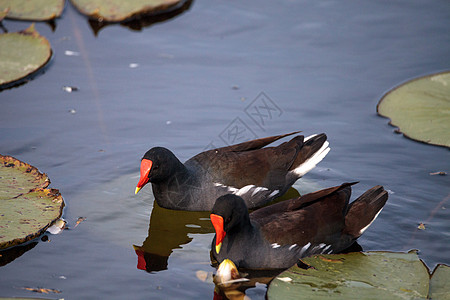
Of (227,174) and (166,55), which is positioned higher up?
(166,55)

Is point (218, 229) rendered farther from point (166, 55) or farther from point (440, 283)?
point (166, 55)

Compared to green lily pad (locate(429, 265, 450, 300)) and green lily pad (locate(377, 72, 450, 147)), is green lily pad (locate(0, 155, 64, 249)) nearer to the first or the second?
green lily pad (locate(429, 265, 450, 300))

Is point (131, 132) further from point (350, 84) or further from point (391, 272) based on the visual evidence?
point (391, 272)

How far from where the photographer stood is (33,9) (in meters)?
8.23

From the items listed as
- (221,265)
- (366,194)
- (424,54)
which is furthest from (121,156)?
(424,54)

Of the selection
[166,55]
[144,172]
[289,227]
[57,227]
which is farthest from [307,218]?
[166,55]

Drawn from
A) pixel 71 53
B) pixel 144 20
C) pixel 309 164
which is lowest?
pixel 71 53

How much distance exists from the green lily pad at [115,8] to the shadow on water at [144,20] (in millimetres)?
87

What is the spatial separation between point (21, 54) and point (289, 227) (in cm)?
424

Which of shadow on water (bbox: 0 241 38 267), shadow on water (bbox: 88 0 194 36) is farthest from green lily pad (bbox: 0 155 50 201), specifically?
shadow on water (bbox: 88 0 194 36)

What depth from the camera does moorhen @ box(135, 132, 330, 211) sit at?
5.26 meters

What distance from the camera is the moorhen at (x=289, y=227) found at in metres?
4.39

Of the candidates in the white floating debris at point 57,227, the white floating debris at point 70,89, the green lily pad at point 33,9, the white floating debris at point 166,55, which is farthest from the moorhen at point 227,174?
the green lily pad at point 33,9

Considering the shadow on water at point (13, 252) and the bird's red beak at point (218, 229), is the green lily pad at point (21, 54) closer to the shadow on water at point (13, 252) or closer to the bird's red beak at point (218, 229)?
the shadow on water at point (13, 252)
